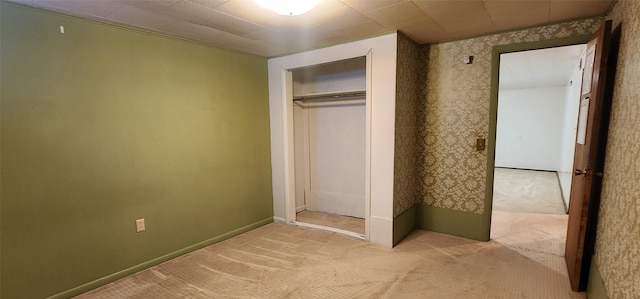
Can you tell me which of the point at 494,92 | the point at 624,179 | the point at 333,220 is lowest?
the point at 333,220

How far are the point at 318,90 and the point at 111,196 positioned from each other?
276 cm

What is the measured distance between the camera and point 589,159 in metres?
2.01

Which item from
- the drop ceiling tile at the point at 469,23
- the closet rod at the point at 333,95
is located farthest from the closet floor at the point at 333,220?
the drop ceiling tile at the point at 469,23

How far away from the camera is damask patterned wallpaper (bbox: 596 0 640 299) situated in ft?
4.52

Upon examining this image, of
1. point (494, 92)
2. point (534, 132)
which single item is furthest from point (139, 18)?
point (534, 132)

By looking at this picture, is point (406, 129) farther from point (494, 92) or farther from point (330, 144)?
point (330, 144)

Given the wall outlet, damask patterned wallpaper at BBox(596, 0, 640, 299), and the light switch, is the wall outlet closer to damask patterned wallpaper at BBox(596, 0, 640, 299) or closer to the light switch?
damask patterned wallpaper at BBox(596, 0, 640, 299)

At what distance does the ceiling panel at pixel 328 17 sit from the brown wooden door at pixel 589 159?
0.54 m

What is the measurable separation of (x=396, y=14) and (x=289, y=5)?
0.92m

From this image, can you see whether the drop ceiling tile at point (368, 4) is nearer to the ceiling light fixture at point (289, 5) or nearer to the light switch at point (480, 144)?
Result: the ceiling light fixture at point (289, 5)

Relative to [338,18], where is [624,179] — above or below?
below

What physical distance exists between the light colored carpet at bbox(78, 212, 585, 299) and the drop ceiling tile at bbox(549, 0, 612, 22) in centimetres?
218

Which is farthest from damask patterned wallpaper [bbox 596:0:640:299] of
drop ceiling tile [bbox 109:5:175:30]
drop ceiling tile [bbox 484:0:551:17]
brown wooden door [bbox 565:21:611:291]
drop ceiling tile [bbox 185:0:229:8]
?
drop ceiling tile [bbox 109:5:175:30]

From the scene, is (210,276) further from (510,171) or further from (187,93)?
(510,171)
